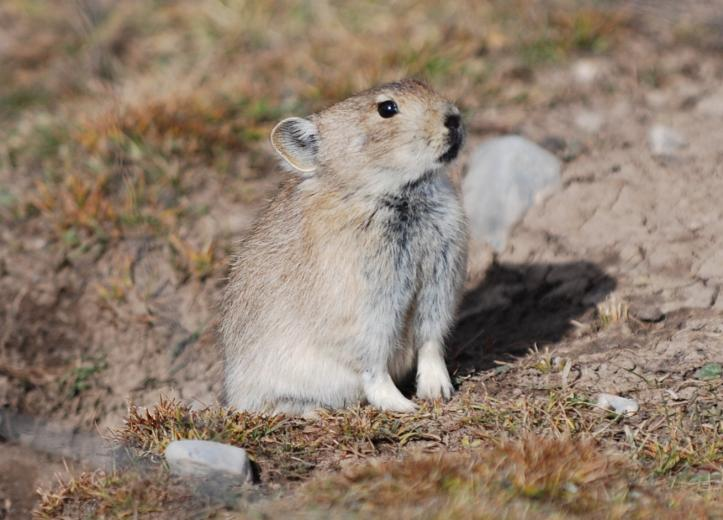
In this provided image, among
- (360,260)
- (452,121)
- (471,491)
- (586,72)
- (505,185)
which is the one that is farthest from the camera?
(586,72)

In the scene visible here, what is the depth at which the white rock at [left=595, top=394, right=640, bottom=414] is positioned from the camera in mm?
5574

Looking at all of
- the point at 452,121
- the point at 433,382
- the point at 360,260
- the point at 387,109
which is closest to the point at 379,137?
the point at 387,109

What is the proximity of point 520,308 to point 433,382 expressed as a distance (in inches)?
68.2

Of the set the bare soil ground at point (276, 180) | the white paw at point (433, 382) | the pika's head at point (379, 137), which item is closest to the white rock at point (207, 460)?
the bare soil ground at point (276, 180)

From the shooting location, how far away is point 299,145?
20.3ft

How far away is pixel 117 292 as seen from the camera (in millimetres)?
8289

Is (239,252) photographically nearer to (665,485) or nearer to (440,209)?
(440,209)

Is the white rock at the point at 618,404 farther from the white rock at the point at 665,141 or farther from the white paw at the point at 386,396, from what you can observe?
the white rock at the point at 665,141

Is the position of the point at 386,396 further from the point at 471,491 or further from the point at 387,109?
the point at 387,109

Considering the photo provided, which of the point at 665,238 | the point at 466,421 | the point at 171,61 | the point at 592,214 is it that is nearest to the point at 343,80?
the point at 171,61

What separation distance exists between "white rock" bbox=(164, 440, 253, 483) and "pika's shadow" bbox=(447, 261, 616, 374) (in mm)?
1889

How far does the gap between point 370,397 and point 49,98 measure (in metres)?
6.22

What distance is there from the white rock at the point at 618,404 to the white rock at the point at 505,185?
2.54 meters

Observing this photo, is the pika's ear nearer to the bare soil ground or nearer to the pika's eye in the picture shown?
the pika's eye
